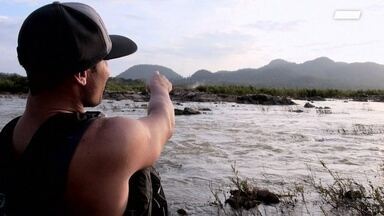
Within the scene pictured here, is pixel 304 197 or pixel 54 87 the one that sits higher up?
pixel 54 87

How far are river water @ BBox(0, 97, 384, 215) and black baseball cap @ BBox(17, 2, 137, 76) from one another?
4998mm

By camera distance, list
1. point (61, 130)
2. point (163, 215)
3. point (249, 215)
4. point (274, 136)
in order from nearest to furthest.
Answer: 1. point (61, 130)
2. point (163, 215)
3. point (249, 215)
4. point (274, 136)

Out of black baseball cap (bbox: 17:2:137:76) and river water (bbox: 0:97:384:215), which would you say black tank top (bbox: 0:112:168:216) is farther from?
river water (bbox: 0:97:384:215)

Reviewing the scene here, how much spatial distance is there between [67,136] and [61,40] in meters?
0.36

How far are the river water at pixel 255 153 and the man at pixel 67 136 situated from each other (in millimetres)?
4846

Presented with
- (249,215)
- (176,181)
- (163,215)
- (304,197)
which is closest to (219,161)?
(176,181)

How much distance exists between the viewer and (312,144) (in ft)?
43.9

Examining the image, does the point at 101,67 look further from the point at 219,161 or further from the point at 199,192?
the point at 219,161

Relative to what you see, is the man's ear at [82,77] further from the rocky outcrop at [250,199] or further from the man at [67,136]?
the rocky outcrop at [250,199]

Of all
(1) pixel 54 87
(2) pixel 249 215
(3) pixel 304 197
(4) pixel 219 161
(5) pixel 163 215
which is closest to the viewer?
(1) pixel 54 87

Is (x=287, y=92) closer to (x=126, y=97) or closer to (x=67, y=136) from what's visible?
(x=126, y=97)

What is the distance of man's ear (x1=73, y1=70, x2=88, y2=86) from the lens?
1992 millimetres

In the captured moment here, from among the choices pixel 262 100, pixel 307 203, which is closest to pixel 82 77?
pixel 307 203

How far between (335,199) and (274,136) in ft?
27.7
